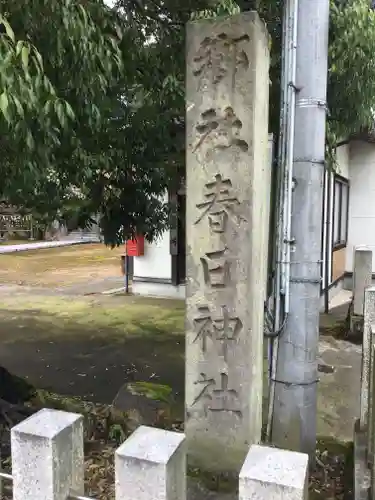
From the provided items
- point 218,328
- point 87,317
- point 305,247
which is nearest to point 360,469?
point 218,328

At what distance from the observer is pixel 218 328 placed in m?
3.07

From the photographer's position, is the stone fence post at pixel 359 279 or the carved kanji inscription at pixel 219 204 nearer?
the carved kanji inscription at pixel 219 204

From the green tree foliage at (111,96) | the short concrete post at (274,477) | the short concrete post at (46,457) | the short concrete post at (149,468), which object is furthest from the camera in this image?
the green tree foliage at (111,96)

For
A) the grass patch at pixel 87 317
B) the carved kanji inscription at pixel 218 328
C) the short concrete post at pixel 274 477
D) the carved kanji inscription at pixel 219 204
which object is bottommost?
the grass patch at pixel 87 317

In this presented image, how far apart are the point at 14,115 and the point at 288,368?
99.9 inches

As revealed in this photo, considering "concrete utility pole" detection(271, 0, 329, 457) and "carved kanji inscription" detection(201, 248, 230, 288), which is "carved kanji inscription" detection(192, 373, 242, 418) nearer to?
"carved kanji inscription" detection(201, 248, 230, 288)

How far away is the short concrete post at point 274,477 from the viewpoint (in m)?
1.58

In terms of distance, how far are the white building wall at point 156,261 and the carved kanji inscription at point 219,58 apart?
8128 mm

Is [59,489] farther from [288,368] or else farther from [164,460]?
[288,368]

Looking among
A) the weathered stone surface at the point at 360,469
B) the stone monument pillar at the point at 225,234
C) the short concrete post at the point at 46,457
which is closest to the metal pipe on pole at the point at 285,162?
the stone monument pillar at the point at 225,234

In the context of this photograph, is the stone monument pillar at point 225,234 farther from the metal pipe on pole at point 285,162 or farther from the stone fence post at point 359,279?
the stone fence post at point 359,279

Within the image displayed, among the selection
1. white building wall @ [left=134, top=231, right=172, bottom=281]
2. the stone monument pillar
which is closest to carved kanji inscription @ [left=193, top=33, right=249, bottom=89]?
the stone monument pillar

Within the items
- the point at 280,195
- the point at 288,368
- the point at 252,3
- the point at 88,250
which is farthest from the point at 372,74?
the point at 88,250

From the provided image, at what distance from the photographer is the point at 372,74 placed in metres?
5.00
